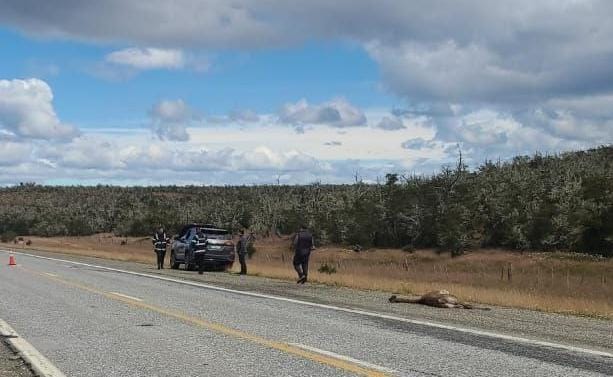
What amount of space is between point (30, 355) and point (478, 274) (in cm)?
3175

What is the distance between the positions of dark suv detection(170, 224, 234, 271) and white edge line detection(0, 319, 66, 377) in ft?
53.7

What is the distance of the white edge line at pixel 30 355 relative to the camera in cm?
782

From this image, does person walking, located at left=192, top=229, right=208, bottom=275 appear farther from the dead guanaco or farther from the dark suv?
the dead guanaco

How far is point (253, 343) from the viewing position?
9453 mm

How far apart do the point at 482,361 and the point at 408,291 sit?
9.76 metres

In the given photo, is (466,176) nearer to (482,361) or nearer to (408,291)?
(408,291)

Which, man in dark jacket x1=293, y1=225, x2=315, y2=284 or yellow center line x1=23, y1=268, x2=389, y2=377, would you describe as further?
man in dark jacket x1=293, y1=225, x2=315, y2=284

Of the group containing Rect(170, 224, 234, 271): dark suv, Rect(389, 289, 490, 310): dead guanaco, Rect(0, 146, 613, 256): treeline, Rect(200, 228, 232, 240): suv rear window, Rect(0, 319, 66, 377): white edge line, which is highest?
Rect(0, 146, 613, 256): treeline

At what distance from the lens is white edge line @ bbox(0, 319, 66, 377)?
782 centimetres

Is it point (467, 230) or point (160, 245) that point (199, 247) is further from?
point (467, 230)

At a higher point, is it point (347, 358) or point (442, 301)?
point (442, 301)

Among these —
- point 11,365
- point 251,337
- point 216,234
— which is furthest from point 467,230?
point 11,365

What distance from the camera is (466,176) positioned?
54.7 metres

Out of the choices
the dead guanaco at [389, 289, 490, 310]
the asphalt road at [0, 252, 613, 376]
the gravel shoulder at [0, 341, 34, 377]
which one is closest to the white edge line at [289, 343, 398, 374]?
the asphalt road at [0, 252, 613, 376]
